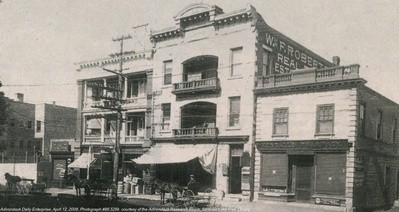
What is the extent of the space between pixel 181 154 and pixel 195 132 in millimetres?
1953

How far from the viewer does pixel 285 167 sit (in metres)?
26.5

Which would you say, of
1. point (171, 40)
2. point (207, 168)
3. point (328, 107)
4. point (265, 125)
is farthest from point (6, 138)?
point (328, 107)

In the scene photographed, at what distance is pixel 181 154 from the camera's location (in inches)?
1212

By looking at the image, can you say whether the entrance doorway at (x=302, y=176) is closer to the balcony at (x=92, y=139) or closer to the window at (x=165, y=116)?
the window at (x=165, y=116)

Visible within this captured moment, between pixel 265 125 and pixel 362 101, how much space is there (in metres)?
5.98

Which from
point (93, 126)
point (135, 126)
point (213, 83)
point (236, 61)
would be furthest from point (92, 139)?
point (236, 61)

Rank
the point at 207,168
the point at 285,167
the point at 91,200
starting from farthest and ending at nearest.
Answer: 1. the point at 207,168
2. the point at 285,167
3. the point at 91,200

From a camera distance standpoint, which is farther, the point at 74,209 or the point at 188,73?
the point at 188,73

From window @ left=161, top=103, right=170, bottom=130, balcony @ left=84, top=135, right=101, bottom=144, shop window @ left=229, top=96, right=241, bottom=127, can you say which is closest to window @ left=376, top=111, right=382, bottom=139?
shop window @ left=229, top=96, right=241, bottom=127

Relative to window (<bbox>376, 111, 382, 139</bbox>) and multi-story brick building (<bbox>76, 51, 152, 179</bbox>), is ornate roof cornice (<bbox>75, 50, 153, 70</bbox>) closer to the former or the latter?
multi-story brick building (<bbox>76, 51, 152, 179</bbox>)

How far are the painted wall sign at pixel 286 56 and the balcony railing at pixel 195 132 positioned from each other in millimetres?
6291

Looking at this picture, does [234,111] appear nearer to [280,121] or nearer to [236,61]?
[236,61]

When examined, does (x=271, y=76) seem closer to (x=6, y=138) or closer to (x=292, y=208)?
(x=292, y=208)

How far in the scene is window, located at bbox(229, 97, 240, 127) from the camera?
96.7 ft
